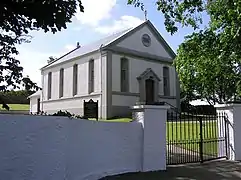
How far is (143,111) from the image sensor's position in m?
9.75

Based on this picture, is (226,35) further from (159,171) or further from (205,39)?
(159,171)

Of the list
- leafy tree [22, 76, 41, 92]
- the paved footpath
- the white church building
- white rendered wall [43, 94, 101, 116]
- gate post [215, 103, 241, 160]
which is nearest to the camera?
the paved footpath

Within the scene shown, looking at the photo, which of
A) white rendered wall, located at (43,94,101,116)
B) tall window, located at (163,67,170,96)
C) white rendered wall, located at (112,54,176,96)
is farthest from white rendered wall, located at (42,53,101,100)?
tall window, located at (163,67,170,96)

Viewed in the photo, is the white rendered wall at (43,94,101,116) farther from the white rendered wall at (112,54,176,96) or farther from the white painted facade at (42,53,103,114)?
the white rendered wall at (112,54,176,96)

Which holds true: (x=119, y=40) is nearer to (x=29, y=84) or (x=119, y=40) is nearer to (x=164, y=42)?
(x=164, y=42)

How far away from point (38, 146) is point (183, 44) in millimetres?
8042

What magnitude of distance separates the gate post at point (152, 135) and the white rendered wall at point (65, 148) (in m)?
0.18

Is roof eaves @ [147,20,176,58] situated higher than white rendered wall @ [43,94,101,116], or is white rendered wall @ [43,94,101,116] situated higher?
roof eaves @ [147,20,176,58]

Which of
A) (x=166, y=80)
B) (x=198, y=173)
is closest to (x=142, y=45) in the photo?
(x=166, y=80)

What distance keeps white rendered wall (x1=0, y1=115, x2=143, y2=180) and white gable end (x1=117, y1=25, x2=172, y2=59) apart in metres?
20.7

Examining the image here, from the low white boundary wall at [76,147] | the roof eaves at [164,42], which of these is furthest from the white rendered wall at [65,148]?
the roof eaves at [164,42]

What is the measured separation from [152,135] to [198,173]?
1.76 metres

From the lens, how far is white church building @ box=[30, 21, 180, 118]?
2833cm

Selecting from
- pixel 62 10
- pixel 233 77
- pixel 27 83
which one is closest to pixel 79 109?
pixel 233 77
